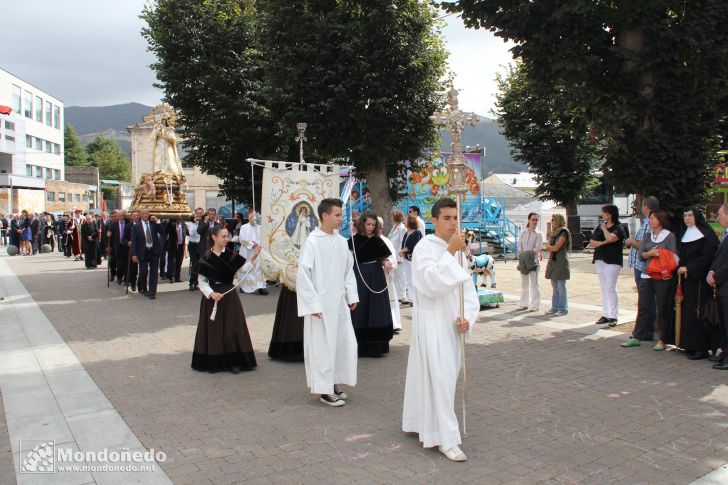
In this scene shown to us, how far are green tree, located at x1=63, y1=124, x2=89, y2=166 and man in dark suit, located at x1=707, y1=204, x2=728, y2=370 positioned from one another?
97.6 meters

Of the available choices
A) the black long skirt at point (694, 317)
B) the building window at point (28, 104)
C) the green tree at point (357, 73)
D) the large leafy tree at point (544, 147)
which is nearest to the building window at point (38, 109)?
the building window at point (28, 104)

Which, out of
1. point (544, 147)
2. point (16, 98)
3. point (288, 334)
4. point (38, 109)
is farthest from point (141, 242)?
point (38, 109)

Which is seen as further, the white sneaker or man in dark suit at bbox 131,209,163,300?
man in dark suit at bbox 131,209,163,300

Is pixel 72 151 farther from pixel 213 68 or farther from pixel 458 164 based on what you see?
pixel 458 164

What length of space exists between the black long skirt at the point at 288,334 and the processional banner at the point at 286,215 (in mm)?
→ 231

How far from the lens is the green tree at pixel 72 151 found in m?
91.2

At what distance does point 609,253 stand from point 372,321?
4357 mm

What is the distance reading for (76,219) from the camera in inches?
1052

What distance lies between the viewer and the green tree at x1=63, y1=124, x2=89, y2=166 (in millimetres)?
91188

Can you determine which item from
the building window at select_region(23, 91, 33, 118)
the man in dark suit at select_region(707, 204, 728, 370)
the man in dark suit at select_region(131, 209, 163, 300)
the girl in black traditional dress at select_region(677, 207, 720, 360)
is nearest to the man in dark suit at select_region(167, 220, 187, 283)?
the man in dark suit at select_region(131, 209, 163, 300)

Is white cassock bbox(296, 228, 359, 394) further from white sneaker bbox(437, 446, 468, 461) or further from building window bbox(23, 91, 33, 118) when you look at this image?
building window bbox(23, 91, 33, 118)

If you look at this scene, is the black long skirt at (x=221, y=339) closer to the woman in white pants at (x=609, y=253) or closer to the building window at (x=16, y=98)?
the woman in white pants at (x=609, y=253)

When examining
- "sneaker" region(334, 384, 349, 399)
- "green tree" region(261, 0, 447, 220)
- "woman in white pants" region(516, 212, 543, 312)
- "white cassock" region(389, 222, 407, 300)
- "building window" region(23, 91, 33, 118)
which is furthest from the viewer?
"building window" region(23, 91, 33, 118)

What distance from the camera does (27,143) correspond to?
63.7 metres
